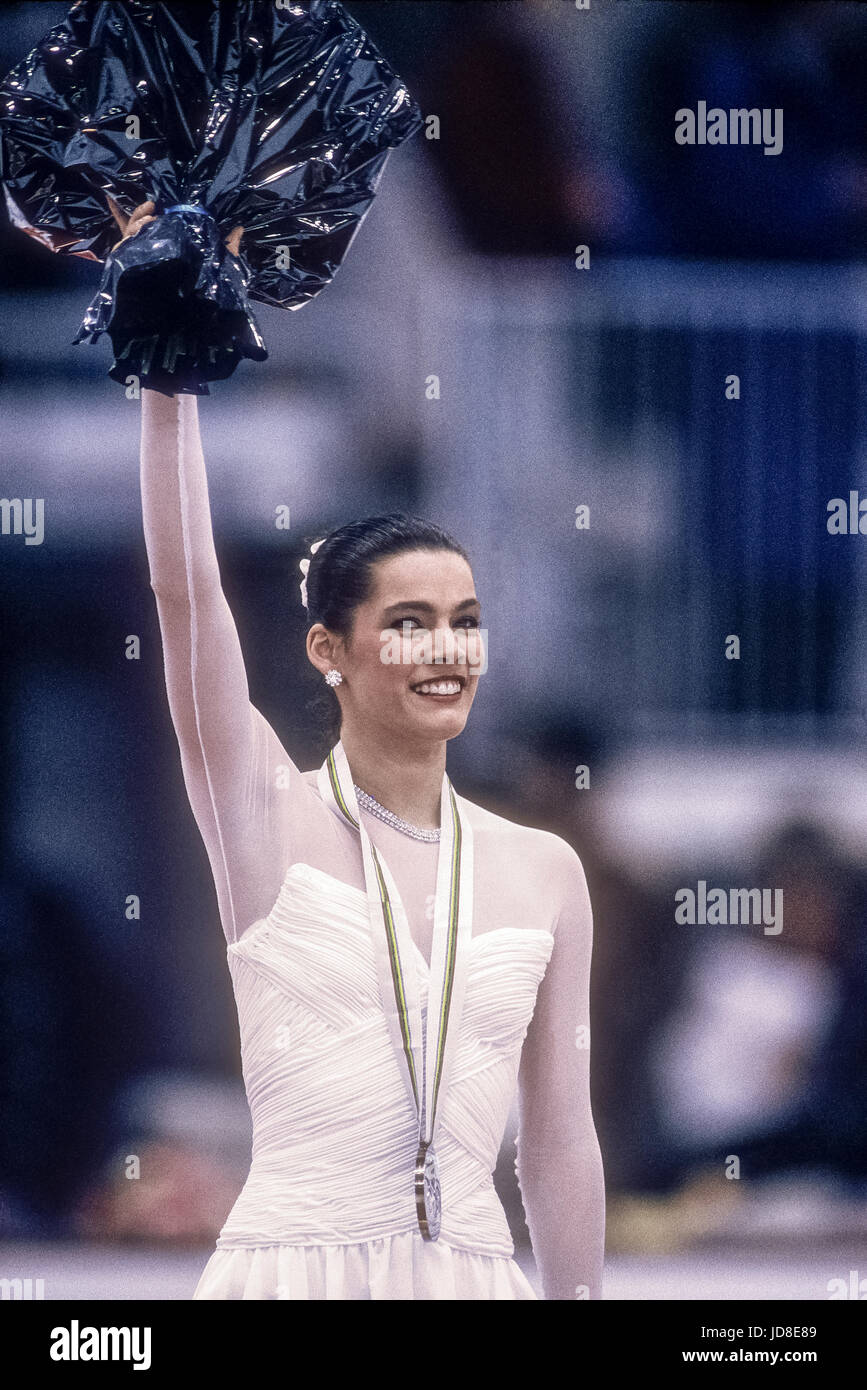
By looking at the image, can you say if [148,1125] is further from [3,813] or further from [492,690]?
[492,690]

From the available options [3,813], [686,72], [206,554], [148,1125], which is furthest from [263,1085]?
[686,72]

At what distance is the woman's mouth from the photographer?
258 cm

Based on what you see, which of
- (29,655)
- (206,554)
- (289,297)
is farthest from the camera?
(29,655)

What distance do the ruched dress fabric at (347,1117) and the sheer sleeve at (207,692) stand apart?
0.31ft

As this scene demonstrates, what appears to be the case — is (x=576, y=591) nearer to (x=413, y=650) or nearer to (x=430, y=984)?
(x=413, y=650)

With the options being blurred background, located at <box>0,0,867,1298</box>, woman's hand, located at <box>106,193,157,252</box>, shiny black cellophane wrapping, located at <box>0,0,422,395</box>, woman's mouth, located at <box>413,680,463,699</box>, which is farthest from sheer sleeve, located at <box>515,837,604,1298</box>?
woman's hand, located at <box>106,193,157,252</box>

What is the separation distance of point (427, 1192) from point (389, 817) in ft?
2.11

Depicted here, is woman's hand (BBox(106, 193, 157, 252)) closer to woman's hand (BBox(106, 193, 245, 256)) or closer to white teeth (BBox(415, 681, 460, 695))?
woman's hand (BBox(106, 193, 245, 256))

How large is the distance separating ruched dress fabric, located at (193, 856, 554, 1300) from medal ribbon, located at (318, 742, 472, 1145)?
2 centimetres

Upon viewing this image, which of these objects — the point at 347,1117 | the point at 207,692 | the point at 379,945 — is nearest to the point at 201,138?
the point at 207,692

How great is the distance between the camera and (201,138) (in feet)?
8.10

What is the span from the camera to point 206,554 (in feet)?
7.86

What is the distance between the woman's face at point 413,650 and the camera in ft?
8.38
